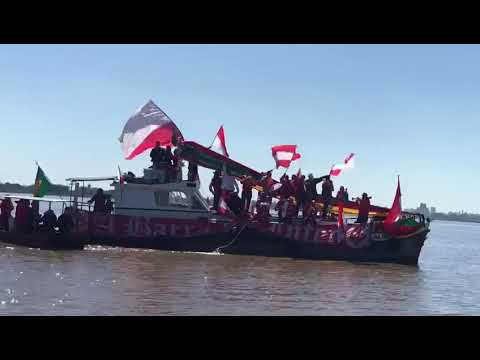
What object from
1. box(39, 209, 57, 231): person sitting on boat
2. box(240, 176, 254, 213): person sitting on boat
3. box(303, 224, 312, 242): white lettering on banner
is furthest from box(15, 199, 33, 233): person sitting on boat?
box(303, 224, 312, 242): white lettering on banner

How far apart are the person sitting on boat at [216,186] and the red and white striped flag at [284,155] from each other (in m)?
2.42

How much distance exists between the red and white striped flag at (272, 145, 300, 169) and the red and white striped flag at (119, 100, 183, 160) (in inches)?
157

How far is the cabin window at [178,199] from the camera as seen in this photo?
23.0 metres

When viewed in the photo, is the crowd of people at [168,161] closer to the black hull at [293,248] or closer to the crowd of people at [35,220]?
the black hull at [293,248]

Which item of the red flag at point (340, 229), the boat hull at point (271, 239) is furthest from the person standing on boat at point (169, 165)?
the red flag at point (340, 229)

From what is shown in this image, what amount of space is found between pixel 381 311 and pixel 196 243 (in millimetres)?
10839

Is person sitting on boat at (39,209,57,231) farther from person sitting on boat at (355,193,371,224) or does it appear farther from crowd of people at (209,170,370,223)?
person sitting on boat at (355,193,371,224)

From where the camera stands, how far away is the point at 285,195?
22750 mm

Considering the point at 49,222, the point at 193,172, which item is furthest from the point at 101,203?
the point at 193,172

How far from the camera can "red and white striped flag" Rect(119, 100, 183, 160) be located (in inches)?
952

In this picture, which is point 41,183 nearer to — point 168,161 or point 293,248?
point 168,161

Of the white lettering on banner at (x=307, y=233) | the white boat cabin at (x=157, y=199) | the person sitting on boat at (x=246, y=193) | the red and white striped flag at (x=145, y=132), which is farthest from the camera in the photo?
the red and white striped flag at (x=145, y=132)

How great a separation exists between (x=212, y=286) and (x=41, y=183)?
577 inches
